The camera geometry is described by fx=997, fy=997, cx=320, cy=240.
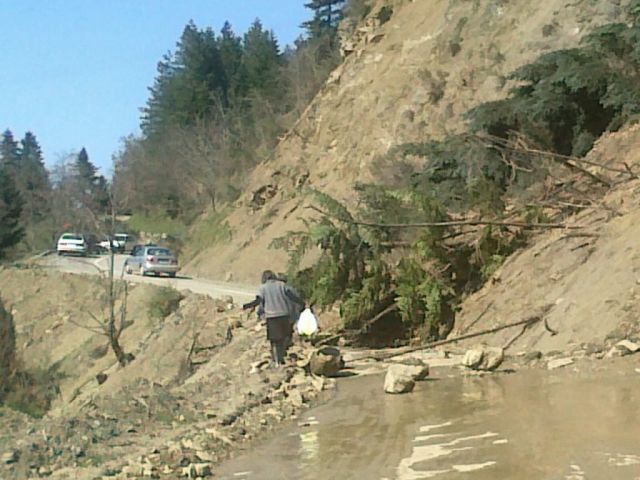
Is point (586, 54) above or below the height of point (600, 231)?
above

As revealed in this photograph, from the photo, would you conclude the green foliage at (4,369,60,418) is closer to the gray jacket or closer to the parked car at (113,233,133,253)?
the parked car at (113,233,133,253)

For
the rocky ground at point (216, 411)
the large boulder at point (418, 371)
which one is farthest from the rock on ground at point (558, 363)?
the large boulder at point (418, 371)

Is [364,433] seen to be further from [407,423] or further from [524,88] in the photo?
[524,88]

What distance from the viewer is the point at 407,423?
1070cm

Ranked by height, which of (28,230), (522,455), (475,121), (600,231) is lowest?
(522,455)

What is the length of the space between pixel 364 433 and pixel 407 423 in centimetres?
55

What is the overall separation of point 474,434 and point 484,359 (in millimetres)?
4251

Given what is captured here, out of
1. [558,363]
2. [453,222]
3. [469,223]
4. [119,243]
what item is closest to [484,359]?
[558,363]

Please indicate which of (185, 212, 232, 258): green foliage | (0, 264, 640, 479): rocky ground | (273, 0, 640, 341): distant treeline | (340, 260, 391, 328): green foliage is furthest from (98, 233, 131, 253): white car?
(0, 264, 640, 479): rocky ground

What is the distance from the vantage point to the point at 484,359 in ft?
45.4

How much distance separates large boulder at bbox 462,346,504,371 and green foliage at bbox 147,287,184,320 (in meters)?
21.9

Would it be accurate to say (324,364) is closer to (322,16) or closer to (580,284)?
(580,284)

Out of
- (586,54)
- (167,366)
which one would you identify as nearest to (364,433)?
(586,54)

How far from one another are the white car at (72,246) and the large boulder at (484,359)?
53777mm
